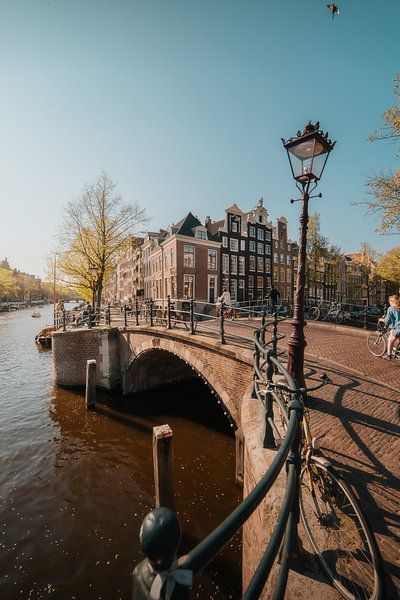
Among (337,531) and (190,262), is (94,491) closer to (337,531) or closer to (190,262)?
(337,531)

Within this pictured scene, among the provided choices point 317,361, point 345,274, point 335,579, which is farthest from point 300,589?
point 345,274

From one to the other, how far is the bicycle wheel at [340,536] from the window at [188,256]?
992 inches

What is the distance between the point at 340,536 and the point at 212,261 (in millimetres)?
27580

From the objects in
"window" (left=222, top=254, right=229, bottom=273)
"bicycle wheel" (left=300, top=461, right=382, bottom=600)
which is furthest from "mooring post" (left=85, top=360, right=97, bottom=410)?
"window" (left=222, top=254, right=229, bottom=273)

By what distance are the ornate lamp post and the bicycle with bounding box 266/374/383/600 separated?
5.59 ft

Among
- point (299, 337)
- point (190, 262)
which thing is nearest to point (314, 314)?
point (299, 337)

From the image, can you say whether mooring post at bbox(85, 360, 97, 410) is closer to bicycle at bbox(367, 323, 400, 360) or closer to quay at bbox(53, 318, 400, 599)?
quay at bbox(53, 318, 400, 599)

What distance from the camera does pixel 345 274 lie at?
151ft

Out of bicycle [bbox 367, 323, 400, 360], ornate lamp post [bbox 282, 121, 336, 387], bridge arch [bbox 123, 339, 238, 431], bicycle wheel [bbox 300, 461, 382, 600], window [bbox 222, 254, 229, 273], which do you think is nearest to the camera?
bicycle wheel [bbox 300, 461, 382, 600]

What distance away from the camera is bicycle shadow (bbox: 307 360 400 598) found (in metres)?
2.50

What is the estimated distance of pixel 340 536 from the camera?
2328mm

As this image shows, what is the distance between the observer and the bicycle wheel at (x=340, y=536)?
1.99 meters

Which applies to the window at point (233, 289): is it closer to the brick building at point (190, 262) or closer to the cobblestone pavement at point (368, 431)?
the brick building at point (190, 262)

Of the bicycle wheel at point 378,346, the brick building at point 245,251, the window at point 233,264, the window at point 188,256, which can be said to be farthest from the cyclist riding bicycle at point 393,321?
the window at point 233,264
